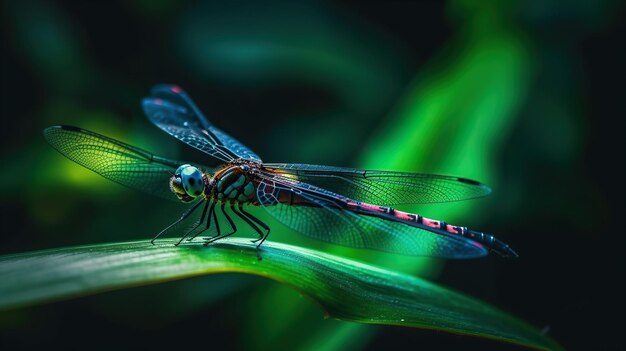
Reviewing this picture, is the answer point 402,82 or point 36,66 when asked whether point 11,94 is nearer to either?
point 36,66

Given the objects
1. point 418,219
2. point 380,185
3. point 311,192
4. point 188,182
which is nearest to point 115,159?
point 188,182

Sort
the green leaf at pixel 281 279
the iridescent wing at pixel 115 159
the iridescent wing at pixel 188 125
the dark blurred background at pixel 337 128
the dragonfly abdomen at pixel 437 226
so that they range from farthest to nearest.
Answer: the dark blurred background at pixel 337 128 < the iridescent wing at pixel 188 125 < the iridescent wing at pixel 115 159 < the dragonfly abdomen at pixel 437 226 < the green leaf at pixel 281 279

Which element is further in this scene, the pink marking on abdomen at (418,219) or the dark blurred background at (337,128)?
the dark blurred background at (337,128)

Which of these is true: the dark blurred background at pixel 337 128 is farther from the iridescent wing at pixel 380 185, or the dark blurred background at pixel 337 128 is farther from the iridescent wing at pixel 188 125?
the iridescent wing at pixel 188 125

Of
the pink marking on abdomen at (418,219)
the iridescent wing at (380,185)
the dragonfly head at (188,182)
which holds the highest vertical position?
the iridescent wing at (380,185)

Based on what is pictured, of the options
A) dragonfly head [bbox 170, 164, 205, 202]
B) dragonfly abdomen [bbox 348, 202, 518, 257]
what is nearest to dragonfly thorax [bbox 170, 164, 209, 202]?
dragonfly head [bbox 170, 164, 205, 202]

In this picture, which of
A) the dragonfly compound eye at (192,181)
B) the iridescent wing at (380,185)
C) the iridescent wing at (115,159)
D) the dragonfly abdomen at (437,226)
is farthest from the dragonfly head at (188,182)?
the dragonfly abdomen at (437,226)

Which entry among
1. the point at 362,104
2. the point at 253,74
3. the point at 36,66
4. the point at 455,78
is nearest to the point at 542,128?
the point at 455,78

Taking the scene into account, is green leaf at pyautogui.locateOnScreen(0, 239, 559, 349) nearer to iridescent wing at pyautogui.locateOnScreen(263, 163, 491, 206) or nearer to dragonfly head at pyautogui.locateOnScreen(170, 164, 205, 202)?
dragonfly head at pyautogui.locateOnScreen(170, 164, 205, 202)
